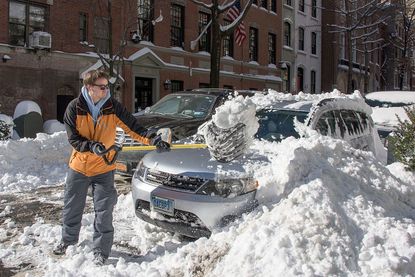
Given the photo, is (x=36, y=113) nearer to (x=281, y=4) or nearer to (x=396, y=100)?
(x=396, y=100)

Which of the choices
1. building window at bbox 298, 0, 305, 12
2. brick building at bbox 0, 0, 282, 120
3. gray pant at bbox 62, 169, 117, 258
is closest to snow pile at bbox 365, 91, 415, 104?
brick building at bbox 0, 0, 282, 120

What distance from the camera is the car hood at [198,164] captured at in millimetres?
4766

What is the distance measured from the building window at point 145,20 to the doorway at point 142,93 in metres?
1.84

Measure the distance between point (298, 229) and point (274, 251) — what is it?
0.32m

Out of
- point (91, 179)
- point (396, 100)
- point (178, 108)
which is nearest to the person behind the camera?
point (91, 179)

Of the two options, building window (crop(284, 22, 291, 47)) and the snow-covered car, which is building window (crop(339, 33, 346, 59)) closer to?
building window (crop(284, 22, 291, 47))

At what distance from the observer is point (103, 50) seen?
65.2ft

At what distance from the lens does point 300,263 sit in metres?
3.80

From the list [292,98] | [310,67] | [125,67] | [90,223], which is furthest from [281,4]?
[90,223]

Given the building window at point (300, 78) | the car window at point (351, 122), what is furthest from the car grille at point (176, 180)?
the building window at point (300, 78)

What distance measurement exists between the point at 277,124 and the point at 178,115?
347 centimetres

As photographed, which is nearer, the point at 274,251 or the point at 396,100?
the point at 274,251

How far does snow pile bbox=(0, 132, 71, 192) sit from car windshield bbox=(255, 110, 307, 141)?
168 inches

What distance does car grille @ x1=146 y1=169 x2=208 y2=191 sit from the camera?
189 inches
